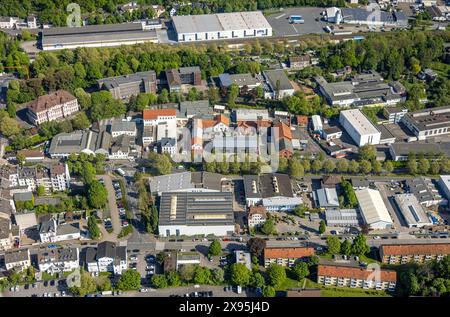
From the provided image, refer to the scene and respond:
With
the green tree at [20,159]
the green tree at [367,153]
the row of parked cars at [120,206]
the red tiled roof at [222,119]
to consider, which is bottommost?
the row of parked cars at [120,206]

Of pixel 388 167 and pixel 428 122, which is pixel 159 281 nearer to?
pixel 388 167

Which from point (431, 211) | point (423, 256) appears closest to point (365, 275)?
point (423, 256)

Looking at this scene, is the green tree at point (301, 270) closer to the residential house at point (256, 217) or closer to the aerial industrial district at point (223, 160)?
the aerial industrial district at point (223, 160)

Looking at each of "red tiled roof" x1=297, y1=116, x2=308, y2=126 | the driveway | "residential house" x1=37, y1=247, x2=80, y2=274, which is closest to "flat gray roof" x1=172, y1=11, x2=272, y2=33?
"red tiled roof" x1=297, y1=116, x2=308, y2=126

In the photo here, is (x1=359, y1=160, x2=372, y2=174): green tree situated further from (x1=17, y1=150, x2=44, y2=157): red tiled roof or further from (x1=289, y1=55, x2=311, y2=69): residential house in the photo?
(x1=17, y1=150, x2=44, y2=157): red tiled roof

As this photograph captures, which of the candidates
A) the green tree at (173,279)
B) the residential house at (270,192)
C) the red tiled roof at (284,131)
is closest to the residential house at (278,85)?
the red tiled roof at (284,131)

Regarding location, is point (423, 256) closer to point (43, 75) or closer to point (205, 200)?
point (205, 200)
